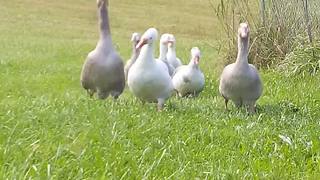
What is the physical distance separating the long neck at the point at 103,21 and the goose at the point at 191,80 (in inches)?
92.4

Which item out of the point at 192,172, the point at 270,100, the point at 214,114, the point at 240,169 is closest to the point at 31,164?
the point at 192,172

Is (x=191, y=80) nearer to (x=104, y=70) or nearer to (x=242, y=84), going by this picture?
(x=242, y=84)

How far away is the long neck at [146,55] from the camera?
28.3ft

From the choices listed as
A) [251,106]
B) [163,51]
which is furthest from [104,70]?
[163,51]

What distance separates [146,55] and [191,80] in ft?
9.97

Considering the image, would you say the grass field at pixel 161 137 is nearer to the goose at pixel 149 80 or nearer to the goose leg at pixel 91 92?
the goose at pixel 149 80

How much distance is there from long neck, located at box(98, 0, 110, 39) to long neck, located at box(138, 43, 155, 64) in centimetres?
64

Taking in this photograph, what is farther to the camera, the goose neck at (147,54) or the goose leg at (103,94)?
the goose leg at (103,94)

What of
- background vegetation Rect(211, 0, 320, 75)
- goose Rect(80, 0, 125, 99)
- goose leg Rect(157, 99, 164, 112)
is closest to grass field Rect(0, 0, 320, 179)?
goose leg Rect(157, 99, 164, 112)

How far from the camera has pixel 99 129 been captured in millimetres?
5996

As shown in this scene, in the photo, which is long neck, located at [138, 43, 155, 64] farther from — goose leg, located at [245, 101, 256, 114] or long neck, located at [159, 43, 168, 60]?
long neck, located at [159, 43, 168, 60]

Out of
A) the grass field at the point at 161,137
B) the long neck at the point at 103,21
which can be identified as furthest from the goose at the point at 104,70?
the grass field at the point at 161,137

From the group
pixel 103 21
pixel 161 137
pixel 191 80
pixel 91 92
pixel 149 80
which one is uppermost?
pixel 103 21

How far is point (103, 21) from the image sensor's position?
9.46 m
